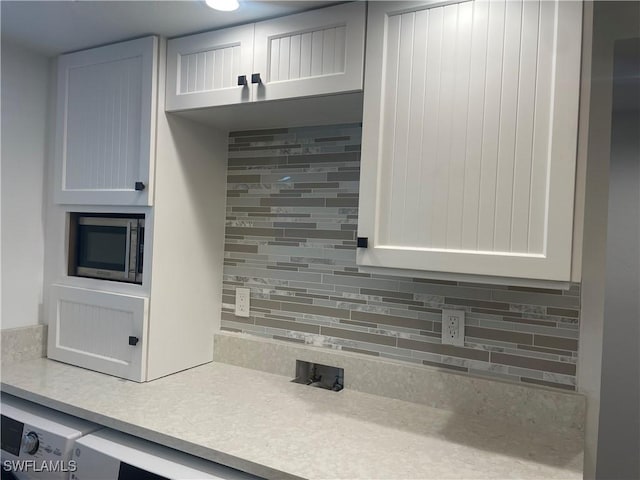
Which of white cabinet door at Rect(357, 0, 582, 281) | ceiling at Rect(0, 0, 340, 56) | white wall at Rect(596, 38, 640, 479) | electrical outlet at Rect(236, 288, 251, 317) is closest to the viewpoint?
white cabinet door at Rect(357, 0, 582, 281)

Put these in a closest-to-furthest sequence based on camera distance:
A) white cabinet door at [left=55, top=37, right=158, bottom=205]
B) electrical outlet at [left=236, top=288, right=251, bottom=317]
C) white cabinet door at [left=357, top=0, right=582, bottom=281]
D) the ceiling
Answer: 1. white cabinet door at [left=357, top=0, right=582, bottom=281]
2. the ceiling
3. white cabinet door at [left=55, top=37, right=158, bottom=205]
4. electrical outlet at [left=236, top=288, right=251, bottom=317]

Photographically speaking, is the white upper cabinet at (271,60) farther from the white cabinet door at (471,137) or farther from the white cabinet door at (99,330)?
the white cabinet door at (99,330)

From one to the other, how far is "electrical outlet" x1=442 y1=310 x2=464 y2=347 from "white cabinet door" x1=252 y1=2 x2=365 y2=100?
788 mm

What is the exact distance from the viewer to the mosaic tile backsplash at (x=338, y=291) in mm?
1455

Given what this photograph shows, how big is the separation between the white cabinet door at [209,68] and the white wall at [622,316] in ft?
3.70

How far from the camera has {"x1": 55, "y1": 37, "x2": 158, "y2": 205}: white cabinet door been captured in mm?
1693

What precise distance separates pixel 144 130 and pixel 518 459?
159cm

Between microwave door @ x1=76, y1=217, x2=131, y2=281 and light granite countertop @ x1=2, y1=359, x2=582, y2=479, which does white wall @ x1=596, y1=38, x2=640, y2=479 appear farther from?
microwave door @ x1=76, y1=217, x2=131, y2=281

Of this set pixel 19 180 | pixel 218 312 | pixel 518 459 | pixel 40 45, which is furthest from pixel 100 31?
pixel 518 459

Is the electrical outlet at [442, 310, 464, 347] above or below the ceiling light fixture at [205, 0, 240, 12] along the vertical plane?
below

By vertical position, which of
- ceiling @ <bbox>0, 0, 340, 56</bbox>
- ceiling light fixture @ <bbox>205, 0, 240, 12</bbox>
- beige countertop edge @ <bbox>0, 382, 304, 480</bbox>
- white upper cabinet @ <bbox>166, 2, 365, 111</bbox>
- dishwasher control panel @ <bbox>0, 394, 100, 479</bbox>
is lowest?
dishwasher control panel @ <bbox>0, 394, 100, 479</bbox>

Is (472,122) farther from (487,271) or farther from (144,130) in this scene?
(144,130)

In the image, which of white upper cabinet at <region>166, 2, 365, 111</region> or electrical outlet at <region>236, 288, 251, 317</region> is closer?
white upper cabinet at <region>166, 2, 365, 111</region>

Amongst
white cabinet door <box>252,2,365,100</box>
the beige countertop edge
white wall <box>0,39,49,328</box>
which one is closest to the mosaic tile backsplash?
white cabinet door <box>252,2,365,100</box>
